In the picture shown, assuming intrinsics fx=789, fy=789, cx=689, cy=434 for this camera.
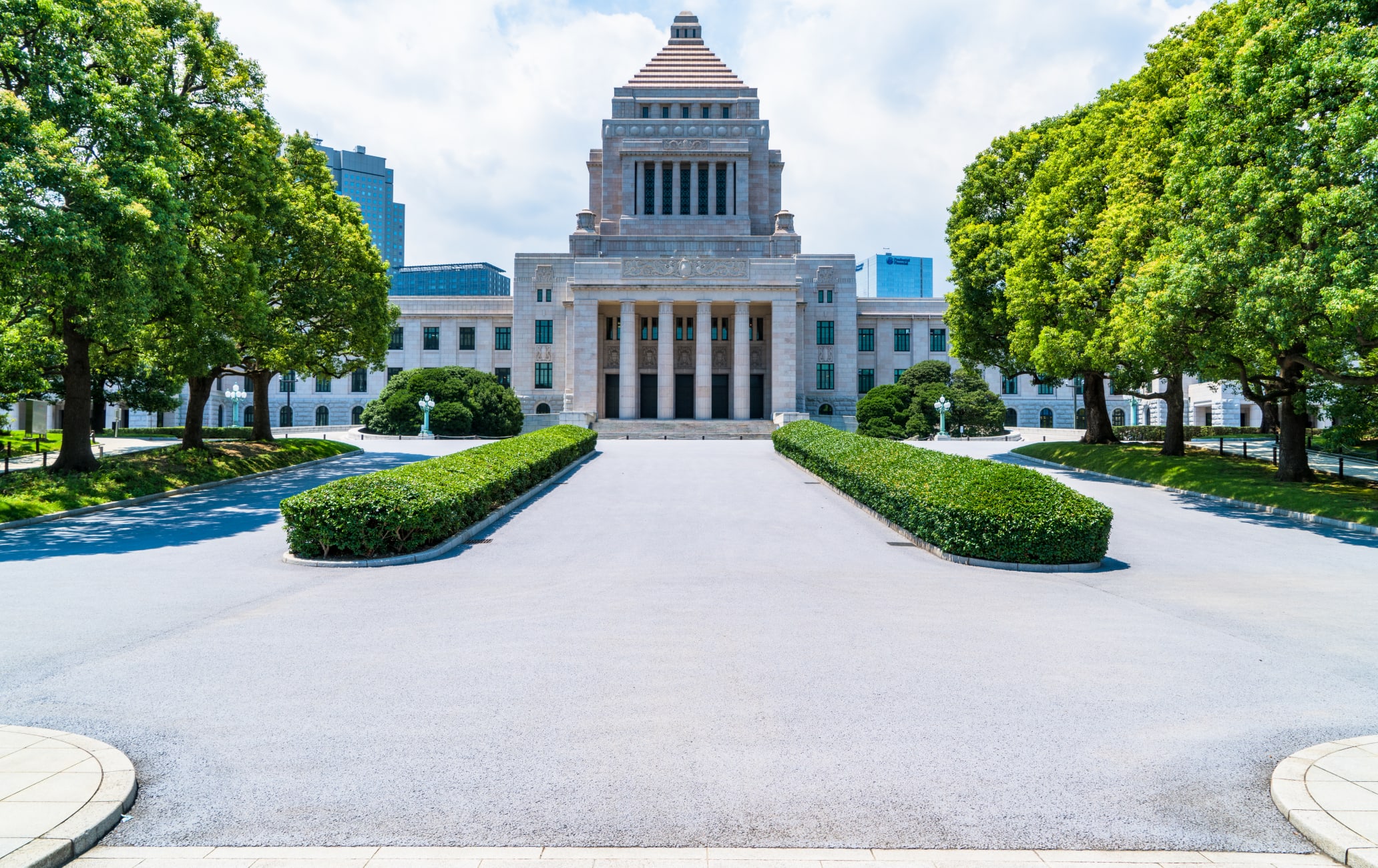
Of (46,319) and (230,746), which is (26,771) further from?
(46,319)

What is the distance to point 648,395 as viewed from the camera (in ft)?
211

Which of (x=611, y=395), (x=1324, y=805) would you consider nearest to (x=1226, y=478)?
(x=1324, y=805)

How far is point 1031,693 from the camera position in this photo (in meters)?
6.34

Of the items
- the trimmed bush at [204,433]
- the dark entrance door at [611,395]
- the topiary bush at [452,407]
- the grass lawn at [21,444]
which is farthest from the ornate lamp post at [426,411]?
the dark entrance door at [611,395]

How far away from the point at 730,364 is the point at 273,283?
130 feet

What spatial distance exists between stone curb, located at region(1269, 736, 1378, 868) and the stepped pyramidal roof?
75.6 m

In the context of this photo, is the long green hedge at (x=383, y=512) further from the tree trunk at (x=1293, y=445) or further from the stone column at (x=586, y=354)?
the stone column at (x=586, y=354)

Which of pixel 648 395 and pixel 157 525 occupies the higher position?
pixel 648 395

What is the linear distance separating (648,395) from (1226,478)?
46.1 meters

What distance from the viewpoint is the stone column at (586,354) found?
2234 inches

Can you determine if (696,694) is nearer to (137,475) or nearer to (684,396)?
(137,475)

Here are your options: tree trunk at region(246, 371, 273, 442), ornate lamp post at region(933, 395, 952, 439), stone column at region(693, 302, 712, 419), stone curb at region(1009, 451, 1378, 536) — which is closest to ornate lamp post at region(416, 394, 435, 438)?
tree trunk at region(246, 371, 273, 442)

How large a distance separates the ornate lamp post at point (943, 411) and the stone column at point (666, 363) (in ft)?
59.8

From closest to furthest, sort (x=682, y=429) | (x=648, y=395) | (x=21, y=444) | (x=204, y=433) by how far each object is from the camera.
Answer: (x=21, y=444)
(x=204, y=433)
(x=682, y=429)
(x=648, y=395)
